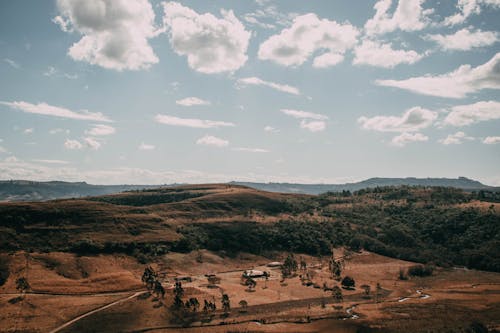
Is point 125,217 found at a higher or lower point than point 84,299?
higher

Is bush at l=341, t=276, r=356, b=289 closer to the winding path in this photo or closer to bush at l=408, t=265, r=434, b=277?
bush at l=408, t=265, r=434, b=277

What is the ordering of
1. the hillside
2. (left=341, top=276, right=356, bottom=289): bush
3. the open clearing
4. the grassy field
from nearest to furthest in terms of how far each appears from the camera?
1. the open clearing
2. the grassy field
3. (left=341, top=276, right=356, bottom=289): bush
4. the hillside

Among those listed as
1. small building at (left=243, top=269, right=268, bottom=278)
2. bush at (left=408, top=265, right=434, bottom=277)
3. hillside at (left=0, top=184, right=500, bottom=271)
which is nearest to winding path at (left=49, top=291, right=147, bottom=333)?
Answer: small building at (left=243, top=269, right=268, bottom=278)

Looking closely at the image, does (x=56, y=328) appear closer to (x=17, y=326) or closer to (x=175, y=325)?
(x=17, y=326)

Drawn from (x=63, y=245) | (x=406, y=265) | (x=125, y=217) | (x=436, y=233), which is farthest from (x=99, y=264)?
(x=436, y=233)

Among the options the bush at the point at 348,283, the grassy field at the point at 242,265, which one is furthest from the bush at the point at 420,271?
the bush at the point at 348,283

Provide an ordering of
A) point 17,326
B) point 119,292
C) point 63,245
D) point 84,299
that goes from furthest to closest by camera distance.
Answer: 1. point 63,245
2. point 119,292
3. point 84,299
4. point 17,326

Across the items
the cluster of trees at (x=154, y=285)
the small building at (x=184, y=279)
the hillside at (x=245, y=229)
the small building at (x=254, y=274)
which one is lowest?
the small building at (x=184, y=279)

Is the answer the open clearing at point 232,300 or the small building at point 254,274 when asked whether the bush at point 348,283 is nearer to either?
the open clearing at point 232,300
